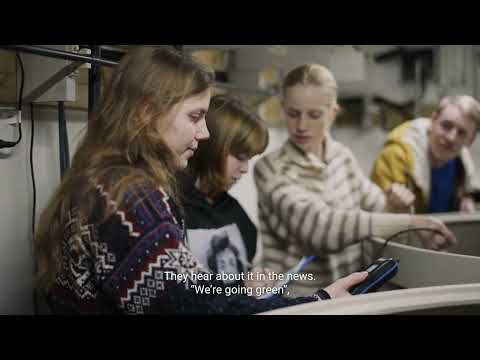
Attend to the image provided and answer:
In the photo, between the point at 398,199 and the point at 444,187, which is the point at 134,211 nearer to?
the point at 398,199

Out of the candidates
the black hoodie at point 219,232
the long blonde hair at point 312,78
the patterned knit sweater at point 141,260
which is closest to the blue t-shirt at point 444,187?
the long blonde hair at point 312,78

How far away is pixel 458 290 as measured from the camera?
2.05 feet

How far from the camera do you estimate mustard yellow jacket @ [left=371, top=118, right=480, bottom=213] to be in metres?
1.27

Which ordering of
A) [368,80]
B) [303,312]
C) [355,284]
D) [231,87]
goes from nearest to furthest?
[303,312] → [355,284] → [231,87] → [368,80]

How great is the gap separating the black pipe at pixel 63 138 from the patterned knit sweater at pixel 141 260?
169 mm

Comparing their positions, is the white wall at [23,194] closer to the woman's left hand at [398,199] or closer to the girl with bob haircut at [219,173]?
the girl with bob haircut at [219,173]

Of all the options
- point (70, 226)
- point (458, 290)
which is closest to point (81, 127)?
point (70, 226)

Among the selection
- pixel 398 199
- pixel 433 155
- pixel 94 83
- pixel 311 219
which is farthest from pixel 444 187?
pixel 94 83

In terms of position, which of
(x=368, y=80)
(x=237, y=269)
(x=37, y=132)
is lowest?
(x=237, y=269)

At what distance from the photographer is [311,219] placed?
98 centimetres

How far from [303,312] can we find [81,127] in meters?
0.43

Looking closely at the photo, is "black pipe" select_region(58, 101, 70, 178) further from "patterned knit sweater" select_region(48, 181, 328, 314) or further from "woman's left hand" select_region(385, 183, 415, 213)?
"woman's left hand" select_region(385, 183, 415, 213)

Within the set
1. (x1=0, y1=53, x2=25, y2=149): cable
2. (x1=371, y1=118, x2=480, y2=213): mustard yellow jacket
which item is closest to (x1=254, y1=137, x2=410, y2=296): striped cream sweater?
(x1=371, y1=118, x2=480, y2=213): mustard yellow jacket
